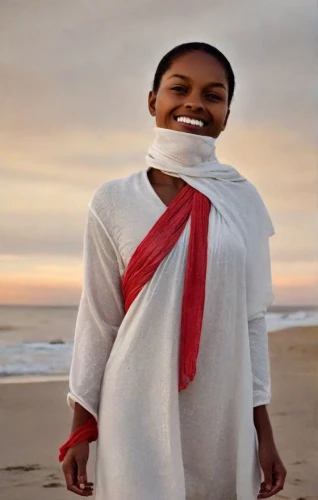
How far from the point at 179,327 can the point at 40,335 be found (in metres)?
3.17

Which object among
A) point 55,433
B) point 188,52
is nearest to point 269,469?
point 188,52

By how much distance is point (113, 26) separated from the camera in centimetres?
311

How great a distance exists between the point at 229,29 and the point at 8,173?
117cm

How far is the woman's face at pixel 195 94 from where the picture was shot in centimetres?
143

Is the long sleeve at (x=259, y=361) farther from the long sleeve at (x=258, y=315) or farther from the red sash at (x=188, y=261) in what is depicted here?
the red sash at (x=188, y=261)

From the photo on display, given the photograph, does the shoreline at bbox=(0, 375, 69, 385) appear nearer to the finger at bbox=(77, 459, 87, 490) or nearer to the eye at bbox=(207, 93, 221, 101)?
the finger at bbox=(77, 459, 87, 490)

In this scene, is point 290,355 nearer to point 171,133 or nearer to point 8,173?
point 8,173

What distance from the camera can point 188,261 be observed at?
1.35m

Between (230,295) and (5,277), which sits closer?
(230,295)

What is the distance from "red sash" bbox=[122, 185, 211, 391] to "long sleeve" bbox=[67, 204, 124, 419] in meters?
0.04

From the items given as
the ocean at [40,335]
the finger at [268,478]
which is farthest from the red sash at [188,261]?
the ocean at [40,335]

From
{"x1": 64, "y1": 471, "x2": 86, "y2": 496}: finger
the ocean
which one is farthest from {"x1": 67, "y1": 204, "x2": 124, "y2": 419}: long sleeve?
the ocean

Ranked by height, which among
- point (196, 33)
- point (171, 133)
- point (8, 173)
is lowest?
point (171, 133)

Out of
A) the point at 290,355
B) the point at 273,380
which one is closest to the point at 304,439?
the point at 273,380
